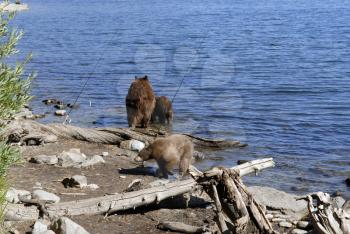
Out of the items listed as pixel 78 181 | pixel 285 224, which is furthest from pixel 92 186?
pixel 285 224

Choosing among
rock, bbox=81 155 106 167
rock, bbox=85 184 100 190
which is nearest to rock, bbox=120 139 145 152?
rock, bbox=81 155 106 167

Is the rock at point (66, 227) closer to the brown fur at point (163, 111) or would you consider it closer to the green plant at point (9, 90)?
the green plant at point (9, 90)

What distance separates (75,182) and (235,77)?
14102mm

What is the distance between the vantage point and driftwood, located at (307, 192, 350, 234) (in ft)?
21.4

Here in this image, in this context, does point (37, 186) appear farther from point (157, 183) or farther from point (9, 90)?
point (9, 90)

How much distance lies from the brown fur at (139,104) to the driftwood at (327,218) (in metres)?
8.11

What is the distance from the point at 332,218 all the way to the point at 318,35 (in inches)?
1026

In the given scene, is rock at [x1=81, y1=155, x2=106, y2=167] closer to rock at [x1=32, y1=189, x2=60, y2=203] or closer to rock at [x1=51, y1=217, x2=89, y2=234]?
rock at [x1=32, y1=189, x2=60, y2=203]

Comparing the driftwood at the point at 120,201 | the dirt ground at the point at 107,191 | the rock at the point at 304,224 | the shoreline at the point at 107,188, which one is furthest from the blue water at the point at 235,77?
the rock at the point at 304,224

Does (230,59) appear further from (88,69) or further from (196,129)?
(196,129)

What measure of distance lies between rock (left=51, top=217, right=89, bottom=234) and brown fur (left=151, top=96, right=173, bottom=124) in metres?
8.66

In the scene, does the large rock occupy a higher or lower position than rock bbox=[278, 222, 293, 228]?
lower

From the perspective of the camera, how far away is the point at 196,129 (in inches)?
588

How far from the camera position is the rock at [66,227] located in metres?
6.40
